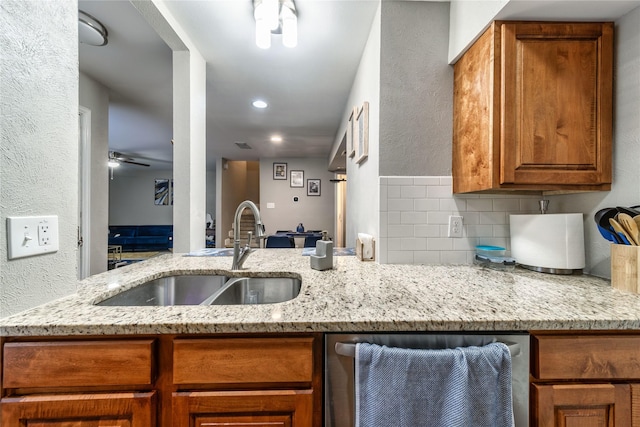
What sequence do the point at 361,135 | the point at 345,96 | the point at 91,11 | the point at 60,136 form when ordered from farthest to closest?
1. the point at 345,96
2. the point at 361,135
3. the point at 91,11
4. the point at 60,136

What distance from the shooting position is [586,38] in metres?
1.12

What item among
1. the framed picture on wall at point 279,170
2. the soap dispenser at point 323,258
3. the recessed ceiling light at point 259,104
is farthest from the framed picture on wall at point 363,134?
the framed picture on wall at point 279,170

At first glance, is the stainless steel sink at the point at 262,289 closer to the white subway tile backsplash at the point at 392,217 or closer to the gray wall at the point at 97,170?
the white subway tile backsplash at the point at 392,217

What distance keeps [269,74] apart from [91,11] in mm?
1193

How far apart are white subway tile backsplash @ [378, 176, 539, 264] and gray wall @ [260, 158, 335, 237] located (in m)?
5.10

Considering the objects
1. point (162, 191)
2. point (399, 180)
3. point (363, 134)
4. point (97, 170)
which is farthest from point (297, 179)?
point (399, 180)

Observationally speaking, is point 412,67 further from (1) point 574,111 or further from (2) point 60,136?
(2) point 60,136

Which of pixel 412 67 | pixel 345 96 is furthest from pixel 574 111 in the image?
pixel 345 96

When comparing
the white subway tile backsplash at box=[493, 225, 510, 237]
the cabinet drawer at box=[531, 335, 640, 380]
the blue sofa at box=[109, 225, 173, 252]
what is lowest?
the blue sofa at box=[109, 225, 173, 252]

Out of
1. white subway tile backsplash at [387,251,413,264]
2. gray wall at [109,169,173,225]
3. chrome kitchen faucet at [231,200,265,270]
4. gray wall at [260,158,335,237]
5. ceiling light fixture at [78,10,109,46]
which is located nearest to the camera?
chrome kitchen faucet at [231,200,265,270]

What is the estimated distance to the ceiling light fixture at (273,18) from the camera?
144 centimetres

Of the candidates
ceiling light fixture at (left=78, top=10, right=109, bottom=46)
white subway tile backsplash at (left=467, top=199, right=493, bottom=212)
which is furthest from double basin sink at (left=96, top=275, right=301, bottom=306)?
ceiling light fixture at (left=78, top=10, right=109, bottom=46)

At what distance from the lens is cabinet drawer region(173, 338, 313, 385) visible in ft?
2.32

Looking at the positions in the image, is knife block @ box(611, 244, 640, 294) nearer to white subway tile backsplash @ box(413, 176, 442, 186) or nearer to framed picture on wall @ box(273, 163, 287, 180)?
white subway tile backsplash @ box(413, 176, 442, 186)
